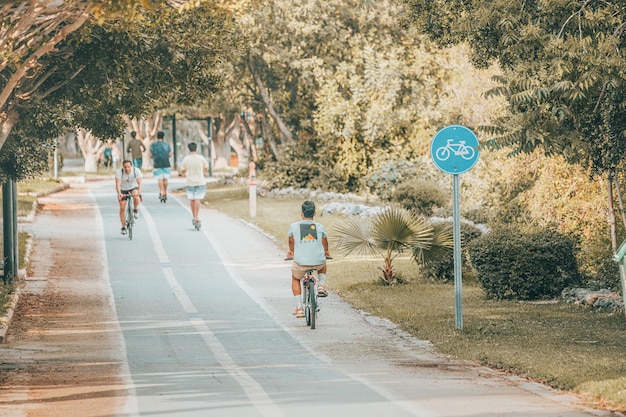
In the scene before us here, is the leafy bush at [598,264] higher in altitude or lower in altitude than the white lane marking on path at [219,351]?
higher

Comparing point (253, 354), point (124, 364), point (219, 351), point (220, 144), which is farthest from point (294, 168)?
point (220, 144)

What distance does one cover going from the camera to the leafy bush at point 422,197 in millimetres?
31812

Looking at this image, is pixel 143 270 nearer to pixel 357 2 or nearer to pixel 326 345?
pixel 326 345

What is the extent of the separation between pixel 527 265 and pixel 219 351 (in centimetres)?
652

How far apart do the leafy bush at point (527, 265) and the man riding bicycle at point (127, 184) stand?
9.96 meters

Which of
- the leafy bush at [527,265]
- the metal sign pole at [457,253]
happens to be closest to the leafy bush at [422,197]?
the leafy bush at [527,265]

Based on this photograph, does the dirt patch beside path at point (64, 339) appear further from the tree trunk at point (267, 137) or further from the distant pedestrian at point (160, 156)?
the tree trunk at point (267, 137)

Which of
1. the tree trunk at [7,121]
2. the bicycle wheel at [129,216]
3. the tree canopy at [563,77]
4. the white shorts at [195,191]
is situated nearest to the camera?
the tree canopy at [563,77]

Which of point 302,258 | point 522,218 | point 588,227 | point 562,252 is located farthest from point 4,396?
point 522,218

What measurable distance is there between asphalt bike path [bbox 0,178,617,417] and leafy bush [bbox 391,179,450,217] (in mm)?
7156

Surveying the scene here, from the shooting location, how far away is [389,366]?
42.8 feet

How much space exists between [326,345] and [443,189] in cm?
1858

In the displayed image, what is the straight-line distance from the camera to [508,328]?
51.6 feet

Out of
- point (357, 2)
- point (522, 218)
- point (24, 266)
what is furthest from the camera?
point (357, 2)
